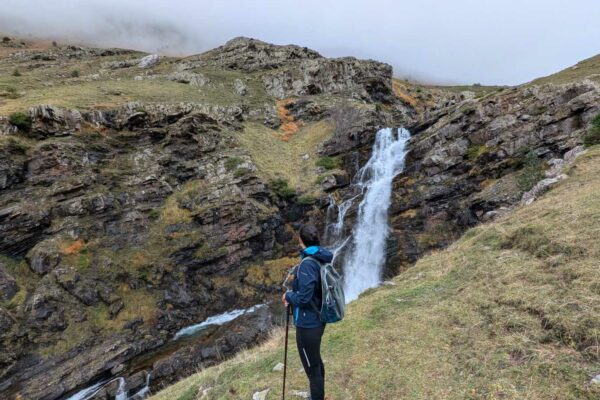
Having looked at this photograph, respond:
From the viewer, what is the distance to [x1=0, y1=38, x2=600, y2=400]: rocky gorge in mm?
19391

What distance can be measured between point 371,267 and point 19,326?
22.6 meters

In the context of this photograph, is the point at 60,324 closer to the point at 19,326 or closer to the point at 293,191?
the point at 19,326

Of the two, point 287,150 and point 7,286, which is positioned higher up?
point 287,150

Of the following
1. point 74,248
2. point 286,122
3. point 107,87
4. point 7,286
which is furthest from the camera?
point 286,122

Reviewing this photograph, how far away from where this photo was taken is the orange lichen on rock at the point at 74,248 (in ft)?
73.9

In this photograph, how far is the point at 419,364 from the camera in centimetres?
636

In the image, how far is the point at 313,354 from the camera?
5078 millimetres

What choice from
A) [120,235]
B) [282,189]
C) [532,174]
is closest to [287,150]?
[282,189]

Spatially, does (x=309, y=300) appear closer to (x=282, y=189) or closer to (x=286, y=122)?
(x=282, y=189)

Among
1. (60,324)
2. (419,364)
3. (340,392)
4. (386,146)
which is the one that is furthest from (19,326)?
(386,146)

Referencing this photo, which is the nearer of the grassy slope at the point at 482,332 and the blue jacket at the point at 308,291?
the blue jacket at the point at 308,291

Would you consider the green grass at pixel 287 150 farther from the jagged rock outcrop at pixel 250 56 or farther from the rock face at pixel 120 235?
the jagged rock outcrop at pixel 250 56

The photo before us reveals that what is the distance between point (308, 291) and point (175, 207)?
25722 mm

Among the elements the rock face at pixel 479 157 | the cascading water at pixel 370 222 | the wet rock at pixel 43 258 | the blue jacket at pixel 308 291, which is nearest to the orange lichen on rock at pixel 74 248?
the wet rock at pixel 43 258
